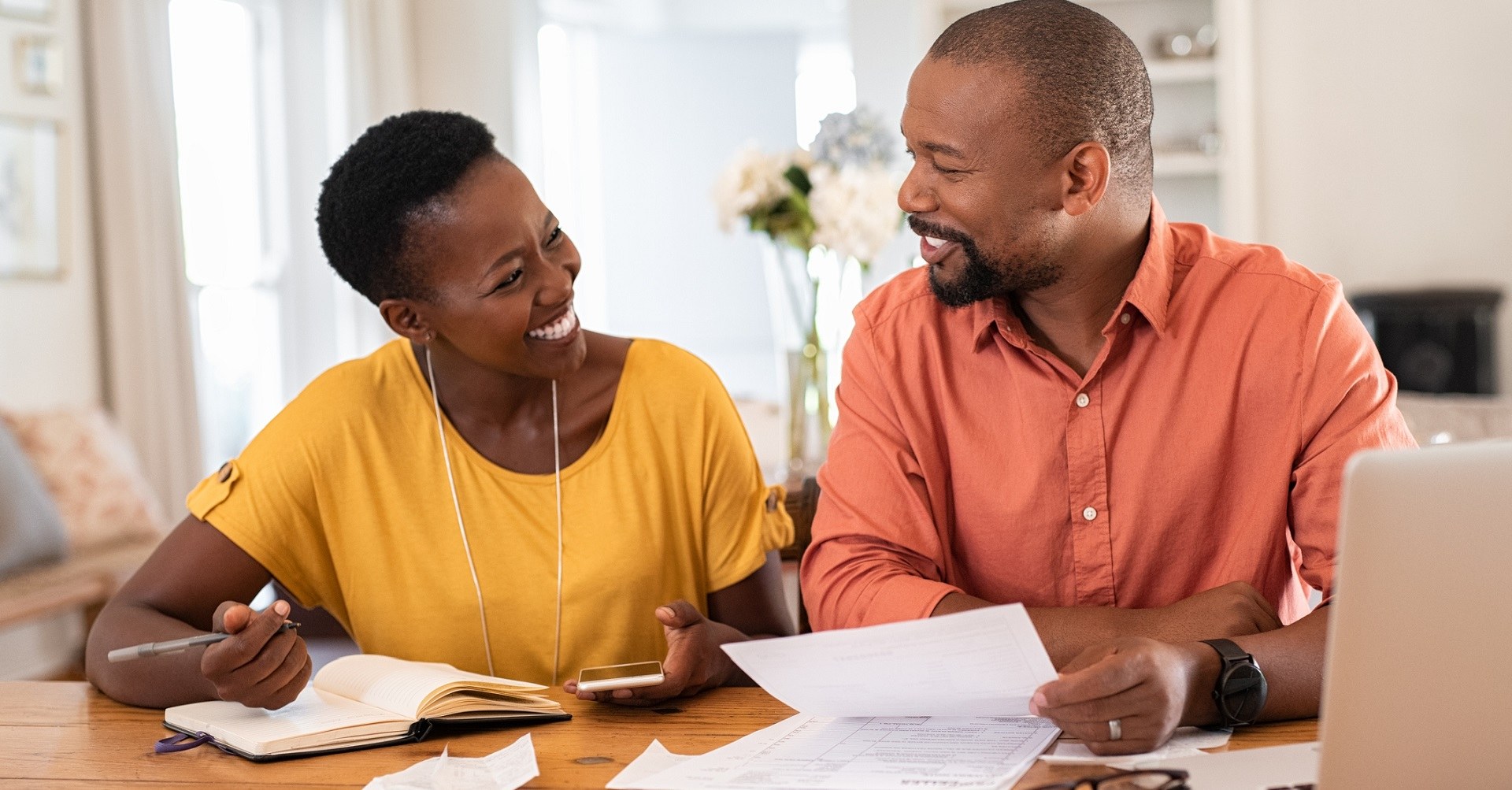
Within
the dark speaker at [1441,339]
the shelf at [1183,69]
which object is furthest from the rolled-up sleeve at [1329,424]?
the shelf at [1183,69]

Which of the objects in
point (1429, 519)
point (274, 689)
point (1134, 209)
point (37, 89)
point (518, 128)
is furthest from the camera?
point (518, 128)

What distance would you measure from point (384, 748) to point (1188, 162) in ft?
16.6

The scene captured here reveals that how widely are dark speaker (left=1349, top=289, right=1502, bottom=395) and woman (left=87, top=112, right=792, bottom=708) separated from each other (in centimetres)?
452

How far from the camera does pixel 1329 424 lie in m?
1.39

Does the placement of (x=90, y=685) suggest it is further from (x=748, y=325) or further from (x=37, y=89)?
(x=748, y=325)

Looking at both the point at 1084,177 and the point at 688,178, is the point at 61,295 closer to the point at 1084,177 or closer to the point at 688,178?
the point at 688,178

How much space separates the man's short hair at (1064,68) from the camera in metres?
1.44

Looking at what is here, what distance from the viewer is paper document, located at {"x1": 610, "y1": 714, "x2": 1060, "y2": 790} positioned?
1.05 metres

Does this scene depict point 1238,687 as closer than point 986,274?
Yes

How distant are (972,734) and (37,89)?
3.92 m

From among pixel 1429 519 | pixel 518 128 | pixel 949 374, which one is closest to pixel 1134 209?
pixel 949 374

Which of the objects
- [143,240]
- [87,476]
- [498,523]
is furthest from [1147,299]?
[143,240]

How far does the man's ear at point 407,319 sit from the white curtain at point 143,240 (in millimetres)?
3019

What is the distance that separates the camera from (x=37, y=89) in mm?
4082
